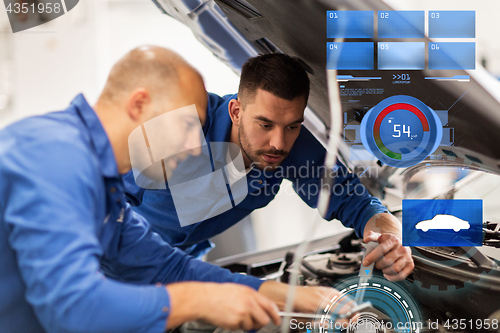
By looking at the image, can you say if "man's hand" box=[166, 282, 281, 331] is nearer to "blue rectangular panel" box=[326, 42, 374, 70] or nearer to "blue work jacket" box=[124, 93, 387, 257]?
"blue work jacket" box=[124, 93, 387, 257]

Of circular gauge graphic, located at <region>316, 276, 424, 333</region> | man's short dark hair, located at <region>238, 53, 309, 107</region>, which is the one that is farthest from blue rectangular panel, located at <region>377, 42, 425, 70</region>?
circular gauge graphic, located at <region>316, 276, 424, 333</region>

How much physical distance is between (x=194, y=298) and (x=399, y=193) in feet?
1.88

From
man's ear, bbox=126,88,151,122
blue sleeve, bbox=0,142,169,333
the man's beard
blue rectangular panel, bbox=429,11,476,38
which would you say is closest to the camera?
blue sleeve, bbox=0,142,169,333

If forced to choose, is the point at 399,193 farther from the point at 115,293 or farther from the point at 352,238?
the point at 115,293

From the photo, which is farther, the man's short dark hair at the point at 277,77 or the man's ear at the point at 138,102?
the man's short dark hair at the point at 277,77

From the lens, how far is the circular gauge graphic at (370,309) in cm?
66

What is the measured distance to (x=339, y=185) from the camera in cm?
87

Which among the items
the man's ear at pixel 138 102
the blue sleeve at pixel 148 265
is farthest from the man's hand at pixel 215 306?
the man's ear at pixel 138 102
